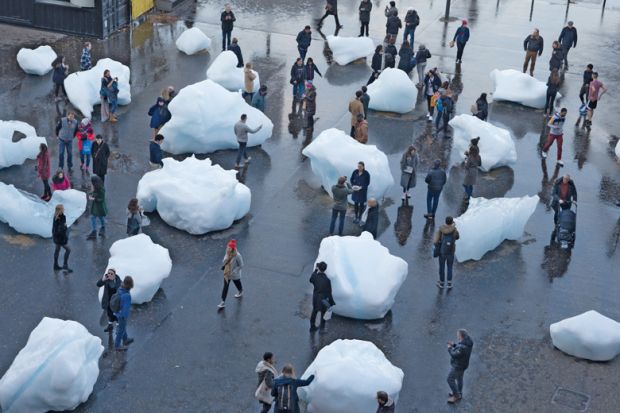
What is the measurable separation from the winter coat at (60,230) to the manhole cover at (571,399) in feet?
28.7

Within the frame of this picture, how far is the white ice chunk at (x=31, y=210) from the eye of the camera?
18844 mm

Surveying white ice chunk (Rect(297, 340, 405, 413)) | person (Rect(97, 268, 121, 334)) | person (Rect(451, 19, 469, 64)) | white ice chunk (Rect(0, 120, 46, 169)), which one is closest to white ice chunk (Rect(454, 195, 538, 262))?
white ice chunk (Rect(297, 340, 405, 413))

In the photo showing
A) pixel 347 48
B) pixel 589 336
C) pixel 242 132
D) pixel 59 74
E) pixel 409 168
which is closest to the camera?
pixel 589 336

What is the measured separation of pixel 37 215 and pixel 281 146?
6732mm

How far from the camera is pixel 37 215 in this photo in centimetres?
1889

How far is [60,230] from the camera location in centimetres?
1739

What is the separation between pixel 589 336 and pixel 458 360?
277 cm

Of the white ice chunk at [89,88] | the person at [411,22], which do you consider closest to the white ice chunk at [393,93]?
the person at [411,22]

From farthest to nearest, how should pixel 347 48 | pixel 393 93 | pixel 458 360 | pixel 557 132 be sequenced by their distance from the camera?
pixel 347 48
pixel 393 93
pixel 557 132
pixel 458 360

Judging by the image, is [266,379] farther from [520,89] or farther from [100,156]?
[520,89]

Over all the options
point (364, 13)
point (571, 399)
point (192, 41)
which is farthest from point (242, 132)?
point (364, 13)

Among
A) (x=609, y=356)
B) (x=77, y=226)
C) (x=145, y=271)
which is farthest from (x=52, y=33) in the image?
(x=609, y=356)

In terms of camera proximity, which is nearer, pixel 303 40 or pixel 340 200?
pixel 340 200

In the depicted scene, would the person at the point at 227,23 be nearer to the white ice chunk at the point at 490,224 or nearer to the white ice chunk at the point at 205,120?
the white ice chunk at the point at 205,120
